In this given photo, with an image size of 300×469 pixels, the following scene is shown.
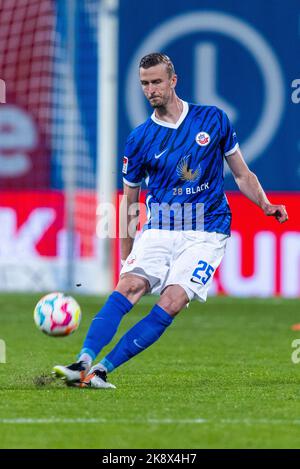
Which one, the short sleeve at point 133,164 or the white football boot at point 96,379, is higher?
the short sleeve at point 133,164

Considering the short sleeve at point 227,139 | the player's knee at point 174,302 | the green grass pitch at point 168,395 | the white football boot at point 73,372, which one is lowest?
the green grass pitch at point 168,395

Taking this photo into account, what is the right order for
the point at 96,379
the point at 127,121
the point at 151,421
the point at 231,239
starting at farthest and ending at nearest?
the point at 127,121, the point at 231,239, the point at 96,379, the point at 151,421

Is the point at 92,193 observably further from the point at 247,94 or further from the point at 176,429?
the point at 176,429

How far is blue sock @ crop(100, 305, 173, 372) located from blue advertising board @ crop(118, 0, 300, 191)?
950 cm

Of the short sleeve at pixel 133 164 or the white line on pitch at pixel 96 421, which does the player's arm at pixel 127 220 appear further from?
the white line on pitch at pixel 96 421

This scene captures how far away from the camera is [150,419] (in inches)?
239

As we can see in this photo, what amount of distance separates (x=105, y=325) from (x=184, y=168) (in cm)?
113

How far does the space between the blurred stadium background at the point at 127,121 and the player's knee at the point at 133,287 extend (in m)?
8.73

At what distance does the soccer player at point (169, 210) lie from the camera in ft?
24.2

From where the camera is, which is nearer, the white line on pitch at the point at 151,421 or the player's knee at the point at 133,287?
the white line on pitch at the point at 151,421

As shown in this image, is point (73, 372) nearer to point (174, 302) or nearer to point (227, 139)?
point (174, 302)

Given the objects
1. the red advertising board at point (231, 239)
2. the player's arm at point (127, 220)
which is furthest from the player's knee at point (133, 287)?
the red advertising board at point (231, 239)

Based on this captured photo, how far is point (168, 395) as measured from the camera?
23.3 feet

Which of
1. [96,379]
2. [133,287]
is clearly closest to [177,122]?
[133,287]
